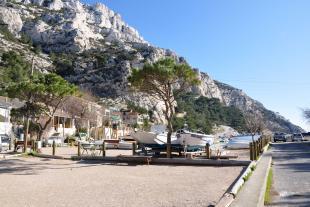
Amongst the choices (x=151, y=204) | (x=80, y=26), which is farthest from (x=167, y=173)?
(x=80, y=26)

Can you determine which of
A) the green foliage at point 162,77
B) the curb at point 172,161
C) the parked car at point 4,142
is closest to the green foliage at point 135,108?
the parked car at point 4,142

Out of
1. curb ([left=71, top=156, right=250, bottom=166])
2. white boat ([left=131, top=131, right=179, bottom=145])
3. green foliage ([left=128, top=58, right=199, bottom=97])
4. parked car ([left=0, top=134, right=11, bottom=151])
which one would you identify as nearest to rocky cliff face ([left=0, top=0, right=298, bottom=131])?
parked car ([left=0, top=134, right=11, bottom=151])

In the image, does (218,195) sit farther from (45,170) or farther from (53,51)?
(53,51)

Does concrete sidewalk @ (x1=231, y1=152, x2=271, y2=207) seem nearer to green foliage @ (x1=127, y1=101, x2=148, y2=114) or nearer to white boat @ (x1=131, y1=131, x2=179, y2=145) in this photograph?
white boat @ (x1=131, y1=131, x2=179, y2=145)

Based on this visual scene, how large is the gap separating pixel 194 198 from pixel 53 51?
368 feet

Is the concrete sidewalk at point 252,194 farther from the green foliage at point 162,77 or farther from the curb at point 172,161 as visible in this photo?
the green foliage at point 162,77

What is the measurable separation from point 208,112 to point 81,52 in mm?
44545

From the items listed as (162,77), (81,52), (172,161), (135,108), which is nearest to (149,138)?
(172,161)

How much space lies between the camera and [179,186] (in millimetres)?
12148

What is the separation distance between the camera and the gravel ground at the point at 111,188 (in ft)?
31.4

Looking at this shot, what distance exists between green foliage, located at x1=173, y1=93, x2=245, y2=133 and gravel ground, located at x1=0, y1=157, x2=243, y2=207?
91493 millimetres

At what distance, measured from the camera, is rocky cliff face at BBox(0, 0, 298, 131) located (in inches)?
3625

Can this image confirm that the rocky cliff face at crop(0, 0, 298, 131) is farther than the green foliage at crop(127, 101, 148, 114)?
No

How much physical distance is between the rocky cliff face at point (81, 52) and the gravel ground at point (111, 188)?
53.1m
